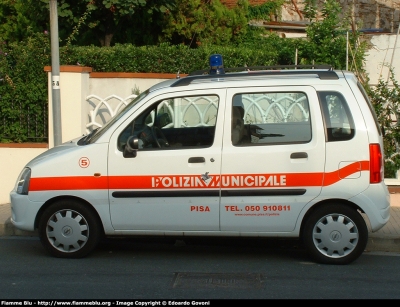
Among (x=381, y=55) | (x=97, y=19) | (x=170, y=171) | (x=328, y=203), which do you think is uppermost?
(x=97, y=19)

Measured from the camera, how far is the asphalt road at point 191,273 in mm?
5961

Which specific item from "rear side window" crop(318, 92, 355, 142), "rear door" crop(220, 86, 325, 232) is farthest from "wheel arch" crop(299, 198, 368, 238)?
"rear side window" crop(318, 92, 355, 142)

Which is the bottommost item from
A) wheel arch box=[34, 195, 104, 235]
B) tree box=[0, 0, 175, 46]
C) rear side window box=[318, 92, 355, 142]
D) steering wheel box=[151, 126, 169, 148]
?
wheel arch box=[34, 195, 104, 235]

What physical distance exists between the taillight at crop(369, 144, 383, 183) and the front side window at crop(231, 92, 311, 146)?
2.07ft

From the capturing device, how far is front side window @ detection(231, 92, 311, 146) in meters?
6.84

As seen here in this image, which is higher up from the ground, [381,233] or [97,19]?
[97,19]

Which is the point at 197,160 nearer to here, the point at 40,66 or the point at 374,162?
the point at 374,162

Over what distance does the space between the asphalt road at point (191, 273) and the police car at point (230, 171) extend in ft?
1.04

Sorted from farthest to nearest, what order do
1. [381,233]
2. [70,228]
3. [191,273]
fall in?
[381,233]
[70,228]
[191,273]

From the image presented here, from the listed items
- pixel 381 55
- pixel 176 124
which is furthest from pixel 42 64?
pixel 381 55

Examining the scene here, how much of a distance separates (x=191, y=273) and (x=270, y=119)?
1.73 metres

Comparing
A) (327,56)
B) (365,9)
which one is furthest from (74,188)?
(365,9)

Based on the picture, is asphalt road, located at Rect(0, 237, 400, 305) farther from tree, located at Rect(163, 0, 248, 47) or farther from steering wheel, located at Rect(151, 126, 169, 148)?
tree, located at Rect(163, 0, 248, 47)

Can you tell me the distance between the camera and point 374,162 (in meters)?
6.71
